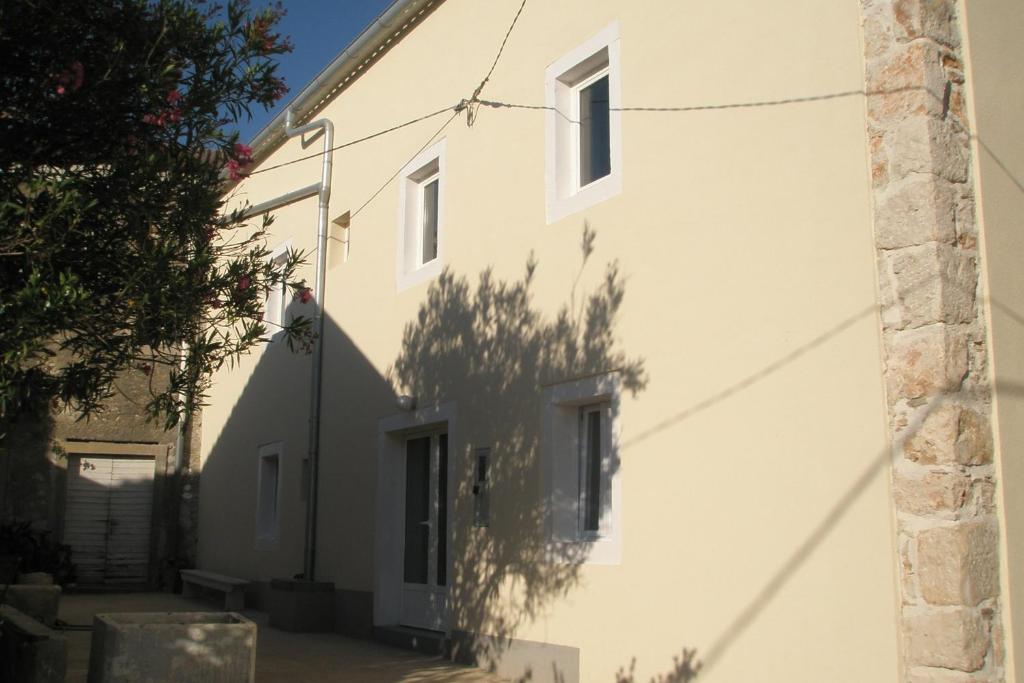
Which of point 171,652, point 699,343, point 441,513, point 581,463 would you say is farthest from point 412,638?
point 699,343

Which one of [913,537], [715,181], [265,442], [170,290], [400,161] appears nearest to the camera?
[170,290]

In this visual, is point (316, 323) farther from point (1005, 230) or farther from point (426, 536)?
point (1005, 230)

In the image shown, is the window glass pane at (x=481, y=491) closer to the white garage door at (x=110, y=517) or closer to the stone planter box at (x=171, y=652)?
the stone planter box at (x=171, y=652)

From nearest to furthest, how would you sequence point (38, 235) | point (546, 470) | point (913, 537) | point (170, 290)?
1. point (38, 235)
2. point (170, 290)
3. point (913, 537)
4. point (546, 470)

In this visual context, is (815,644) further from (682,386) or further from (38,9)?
(38,9)

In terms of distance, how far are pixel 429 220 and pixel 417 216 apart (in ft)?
0.52

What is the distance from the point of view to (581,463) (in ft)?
27.0

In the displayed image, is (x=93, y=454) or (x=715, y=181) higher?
(x=715, y=181)

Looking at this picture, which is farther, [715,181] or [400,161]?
[400,161]

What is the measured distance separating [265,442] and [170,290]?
997 cm

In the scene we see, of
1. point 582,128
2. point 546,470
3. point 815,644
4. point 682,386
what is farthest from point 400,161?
point 815,644

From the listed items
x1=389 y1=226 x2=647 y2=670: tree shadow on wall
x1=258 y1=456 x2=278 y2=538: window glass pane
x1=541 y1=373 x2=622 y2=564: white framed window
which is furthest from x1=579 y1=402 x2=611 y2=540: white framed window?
x1=258 y1=456 x2=278 y2=538: window glass pane

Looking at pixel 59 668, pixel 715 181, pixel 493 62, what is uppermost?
pixel 493 62

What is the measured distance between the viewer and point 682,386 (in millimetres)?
6996
